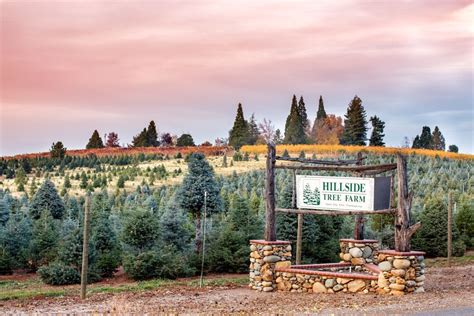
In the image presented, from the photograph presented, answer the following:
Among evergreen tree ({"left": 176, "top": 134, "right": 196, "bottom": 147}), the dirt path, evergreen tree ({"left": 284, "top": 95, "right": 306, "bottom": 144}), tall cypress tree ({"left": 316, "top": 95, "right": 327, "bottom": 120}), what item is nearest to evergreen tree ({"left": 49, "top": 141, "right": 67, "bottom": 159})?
evergreen tree ({"left": 176, "top": 134, "right": 196, "bottom": 147})

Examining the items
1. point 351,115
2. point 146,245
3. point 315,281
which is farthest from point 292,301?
point 351,115

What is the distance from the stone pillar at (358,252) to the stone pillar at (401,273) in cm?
358

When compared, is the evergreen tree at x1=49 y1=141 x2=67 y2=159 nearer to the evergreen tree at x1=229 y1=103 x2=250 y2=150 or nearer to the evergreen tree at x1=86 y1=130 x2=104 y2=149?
the evergreen tree at x1=86 y1=130 x2=104 y2=149

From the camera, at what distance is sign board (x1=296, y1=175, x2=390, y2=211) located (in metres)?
16.2

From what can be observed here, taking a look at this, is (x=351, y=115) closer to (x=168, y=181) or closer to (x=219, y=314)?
(x=168, y=181)

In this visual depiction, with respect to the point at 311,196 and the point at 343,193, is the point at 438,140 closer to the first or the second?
the point at 311,196

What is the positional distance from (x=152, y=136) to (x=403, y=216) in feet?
176

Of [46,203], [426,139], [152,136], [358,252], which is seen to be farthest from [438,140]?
[358,252]

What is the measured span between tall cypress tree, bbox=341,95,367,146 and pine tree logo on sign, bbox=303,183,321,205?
44.6 m

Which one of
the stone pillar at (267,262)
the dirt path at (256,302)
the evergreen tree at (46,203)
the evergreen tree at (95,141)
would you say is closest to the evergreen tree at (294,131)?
the evergreen tree at (95,141)

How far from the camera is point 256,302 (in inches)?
570

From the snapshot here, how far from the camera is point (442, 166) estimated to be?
4897 cm

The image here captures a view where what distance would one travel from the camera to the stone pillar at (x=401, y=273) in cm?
1482

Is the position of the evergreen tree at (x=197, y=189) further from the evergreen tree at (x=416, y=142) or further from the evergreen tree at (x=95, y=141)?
the evergreen tree at (x=416, y=142)
